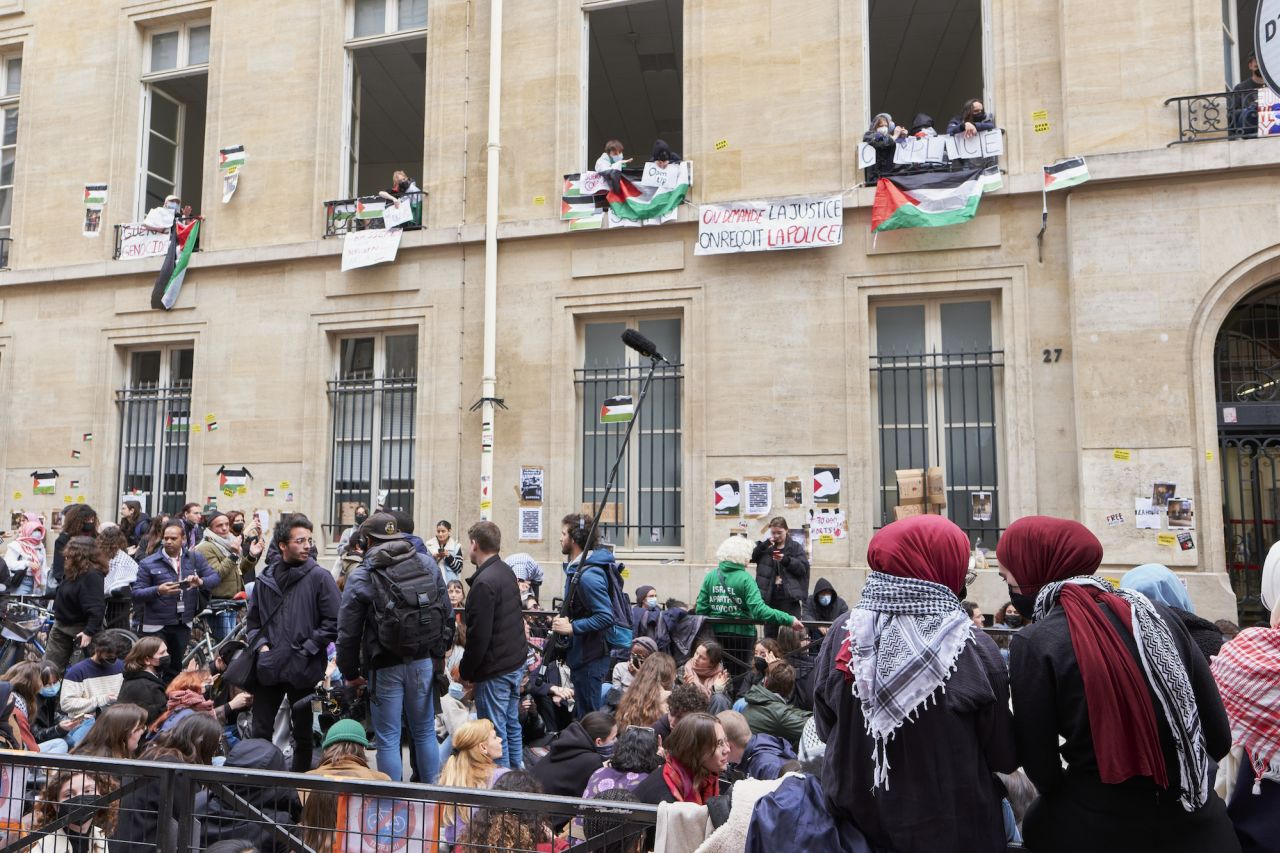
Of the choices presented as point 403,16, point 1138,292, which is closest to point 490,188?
point 403,16

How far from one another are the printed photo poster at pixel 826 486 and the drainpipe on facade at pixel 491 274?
13.2 ft

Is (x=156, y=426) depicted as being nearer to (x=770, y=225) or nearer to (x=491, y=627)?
(x=770, y=225)

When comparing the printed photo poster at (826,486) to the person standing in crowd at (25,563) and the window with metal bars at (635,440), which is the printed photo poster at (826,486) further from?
the person standing in crowd at (25,563)

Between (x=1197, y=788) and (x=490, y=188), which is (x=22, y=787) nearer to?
(x=1197, y=788)

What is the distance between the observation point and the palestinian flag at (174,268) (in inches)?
533

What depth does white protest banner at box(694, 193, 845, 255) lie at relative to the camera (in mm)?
11055

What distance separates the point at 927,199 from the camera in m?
10.7

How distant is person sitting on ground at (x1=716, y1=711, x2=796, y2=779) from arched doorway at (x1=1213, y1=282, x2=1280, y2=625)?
7.70 metres

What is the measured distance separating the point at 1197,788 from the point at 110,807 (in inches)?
133

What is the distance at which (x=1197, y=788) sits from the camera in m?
2.36

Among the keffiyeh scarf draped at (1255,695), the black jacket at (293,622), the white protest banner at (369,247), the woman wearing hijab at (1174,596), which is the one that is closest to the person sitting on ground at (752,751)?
the woman wearing hijab at (1174,596)

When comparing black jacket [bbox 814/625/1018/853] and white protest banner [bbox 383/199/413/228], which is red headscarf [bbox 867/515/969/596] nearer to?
black jacket [bbox 814/625/1018/853]

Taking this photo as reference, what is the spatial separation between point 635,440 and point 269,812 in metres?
8.95

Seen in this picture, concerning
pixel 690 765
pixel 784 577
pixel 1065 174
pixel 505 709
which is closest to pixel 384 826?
pixel 690 765
